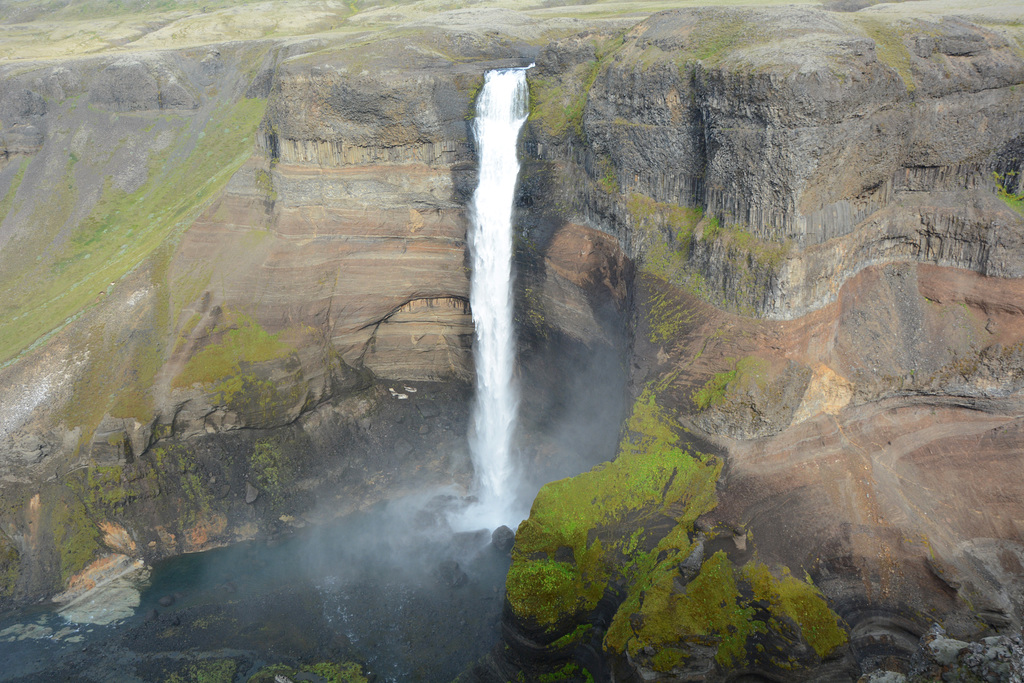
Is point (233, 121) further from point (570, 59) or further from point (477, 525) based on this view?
point (477, 525)

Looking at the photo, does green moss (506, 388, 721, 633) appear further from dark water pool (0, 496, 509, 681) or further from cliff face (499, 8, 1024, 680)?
dark water pool (0, 496, 509, 681)

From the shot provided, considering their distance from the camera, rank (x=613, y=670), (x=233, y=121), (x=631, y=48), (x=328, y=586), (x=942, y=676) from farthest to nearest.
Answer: (x=233, y=121) → (x=328, y=586) → (x=631, y=48) → (x=613, y=670) → (x=942, y=676)

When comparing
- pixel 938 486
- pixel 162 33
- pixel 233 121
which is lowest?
pixel 938 486

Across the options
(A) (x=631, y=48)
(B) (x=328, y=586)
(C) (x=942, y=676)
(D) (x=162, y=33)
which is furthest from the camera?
(D) (x=162, y=33)

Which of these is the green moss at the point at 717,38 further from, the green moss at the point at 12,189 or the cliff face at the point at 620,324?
the green moss at the point at 12,189

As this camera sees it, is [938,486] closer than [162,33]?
Yes

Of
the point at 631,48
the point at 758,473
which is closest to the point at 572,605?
the point at 758,473

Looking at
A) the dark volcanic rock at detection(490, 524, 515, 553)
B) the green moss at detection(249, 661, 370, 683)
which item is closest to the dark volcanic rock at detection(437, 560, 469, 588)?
the dark volcanic rock at detection(490, 524, 515, 553)
